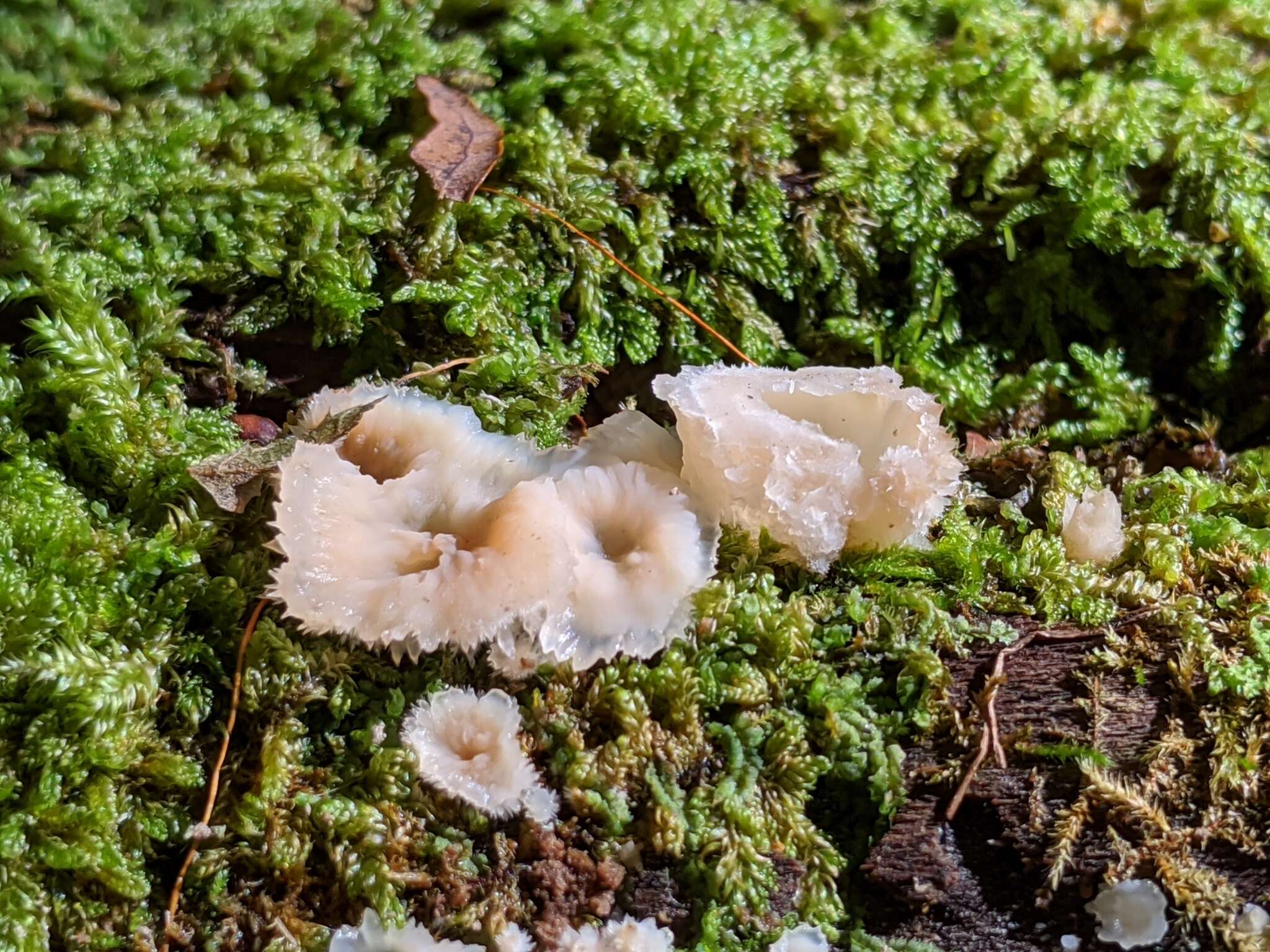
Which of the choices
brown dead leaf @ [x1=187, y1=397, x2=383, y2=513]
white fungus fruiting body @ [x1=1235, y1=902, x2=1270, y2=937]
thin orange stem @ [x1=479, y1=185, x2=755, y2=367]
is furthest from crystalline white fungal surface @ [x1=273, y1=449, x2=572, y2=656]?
white fungus fruiting body @ [x1=1235, y1=902, x2=1270, y2=937]

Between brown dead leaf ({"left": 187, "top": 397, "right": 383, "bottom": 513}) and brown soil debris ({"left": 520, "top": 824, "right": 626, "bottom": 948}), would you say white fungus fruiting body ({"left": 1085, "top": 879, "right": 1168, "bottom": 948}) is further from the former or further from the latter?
brown dead leaf ({"left": 187, "top": 397, "right": 383, "bottom": 513})

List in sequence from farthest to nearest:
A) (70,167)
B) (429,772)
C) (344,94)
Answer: (344,94), (70,167), (429,772)

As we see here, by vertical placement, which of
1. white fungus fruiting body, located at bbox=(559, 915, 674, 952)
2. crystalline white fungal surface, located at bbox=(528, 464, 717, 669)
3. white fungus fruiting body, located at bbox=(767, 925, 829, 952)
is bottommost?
white fungus fruiting body, located at bbox=(767, 925, 829, 952)

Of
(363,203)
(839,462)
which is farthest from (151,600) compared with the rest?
(839,462)

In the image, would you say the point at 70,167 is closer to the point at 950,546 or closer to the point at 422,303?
the point at 422,303

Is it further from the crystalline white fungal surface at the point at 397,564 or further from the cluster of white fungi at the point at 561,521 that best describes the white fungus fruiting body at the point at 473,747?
the crystalline white fungal surface at the point at 397,564

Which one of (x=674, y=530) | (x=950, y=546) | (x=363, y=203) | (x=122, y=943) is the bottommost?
(x=122, y=943)

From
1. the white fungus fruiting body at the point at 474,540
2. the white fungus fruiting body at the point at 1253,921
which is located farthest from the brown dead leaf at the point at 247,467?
the white fungus fruiting body at the point at 1253,921
